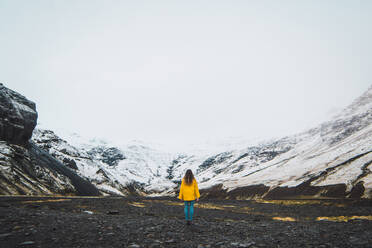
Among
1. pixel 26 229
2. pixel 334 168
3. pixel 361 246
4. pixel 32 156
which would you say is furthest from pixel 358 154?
pixel 32 156

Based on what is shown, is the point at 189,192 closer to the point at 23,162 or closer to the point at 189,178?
the point at 189,178

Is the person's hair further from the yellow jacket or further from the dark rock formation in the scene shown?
the dark rock formation

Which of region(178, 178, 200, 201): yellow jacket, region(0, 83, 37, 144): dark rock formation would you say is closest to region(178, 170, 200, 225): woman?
region(178, 178, 200, 201): yellow jacket

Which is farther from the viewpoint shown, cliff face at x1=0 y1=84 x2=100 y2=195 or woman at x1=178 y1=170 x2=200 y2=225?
cliff face at x1=0 y1=84 x2=100 y2=195

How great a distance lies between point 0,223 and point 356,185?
372 feet

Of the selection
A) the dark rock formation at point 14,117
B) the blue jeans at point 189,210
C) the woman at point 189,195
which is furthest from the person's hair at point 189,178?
the dark rock formation at point 14,117

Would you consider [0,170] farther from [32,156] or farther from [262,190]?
[262,190]

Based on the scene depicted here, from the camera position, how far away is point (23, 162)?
304 ft

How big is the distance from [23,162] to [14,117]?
25.7 meters

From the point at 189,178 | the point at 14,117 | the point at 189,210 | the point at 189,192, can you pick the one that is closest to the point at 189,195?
the point at 189,192

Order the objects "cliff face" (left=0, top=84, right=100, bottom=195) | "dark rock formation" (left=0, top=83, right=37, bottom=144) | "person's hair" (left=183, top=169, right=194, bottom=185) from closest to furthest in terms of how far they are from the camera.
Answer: "person's hair" (left=183, top=169, right=194, bottom=185)
"cliff face" (left=0, top=84, right=100, bottom=195)
"dark rock formation" (left=0, top=83, right=37, bottom=144)

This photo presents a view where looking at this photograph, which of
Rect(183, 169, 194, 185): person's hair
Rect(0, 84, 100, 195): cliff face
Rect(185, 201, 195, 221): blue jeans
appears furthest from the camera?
Rect(0, 84, 100, 195): cliff face

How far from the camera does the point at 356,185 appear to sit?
9256 cm

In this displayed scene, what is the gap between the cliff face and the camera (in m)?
77.9
